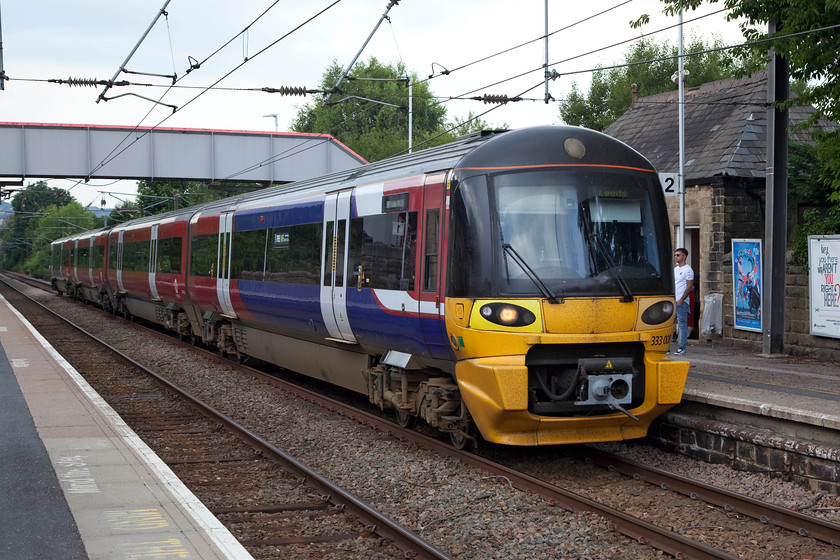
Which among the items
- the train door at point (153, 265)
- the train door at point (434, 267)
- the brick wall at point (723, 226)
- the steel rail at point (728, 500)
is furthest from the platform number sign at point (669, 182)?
the train door at point (153, 265)

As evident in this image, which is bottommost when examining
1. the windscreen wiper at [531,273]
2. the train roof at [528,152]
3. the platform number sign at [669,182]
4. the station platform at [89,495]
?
the station platform at [89,495]

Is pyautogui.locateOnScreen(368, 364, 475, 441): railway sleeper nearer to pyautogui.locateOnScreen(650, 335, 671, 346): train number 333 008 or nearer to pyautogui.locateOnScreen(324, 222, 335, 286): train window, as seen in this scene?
pyautogui.locateOnScreen(324, 222, 335, 286): train window

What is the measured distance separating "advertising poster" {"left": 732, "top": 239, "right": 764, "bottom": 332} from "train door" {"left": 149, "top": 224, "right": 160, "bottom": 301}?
1348 cm

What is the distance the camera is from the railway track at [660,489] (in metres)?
5.94

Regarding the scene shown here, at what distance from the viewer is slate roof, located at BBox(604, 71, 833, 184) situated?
1739 cm

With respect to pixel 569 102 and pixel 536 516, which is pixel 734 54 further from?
pixel 569 102

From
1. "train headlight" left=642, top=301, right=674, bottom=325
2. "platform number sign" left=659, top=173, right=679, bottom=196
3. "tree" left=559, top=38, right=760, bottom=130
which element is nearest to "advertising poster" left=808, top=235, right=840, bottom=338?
"platform number sign" left=659, top=173, right=679, bottom=196

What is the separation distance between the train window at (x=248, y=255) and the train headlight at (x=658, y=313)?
7206 mm

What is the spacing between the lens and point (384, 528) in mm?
6461

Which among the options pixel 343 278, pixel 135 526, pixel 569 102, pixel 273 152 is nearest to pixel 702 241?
pixel 343 278

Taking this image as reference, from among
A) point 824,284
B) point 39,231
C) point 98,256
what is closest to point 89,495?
point 824,284

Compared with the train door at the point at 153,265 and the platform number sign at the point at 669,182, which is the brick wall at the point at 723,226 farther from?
the train door at the point at 153,265

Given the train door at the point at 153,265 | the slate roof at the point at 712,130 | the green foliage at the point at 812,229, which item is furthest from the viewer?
the train door at the point at 153,265

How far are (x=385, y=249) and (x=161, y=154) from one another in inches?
994
